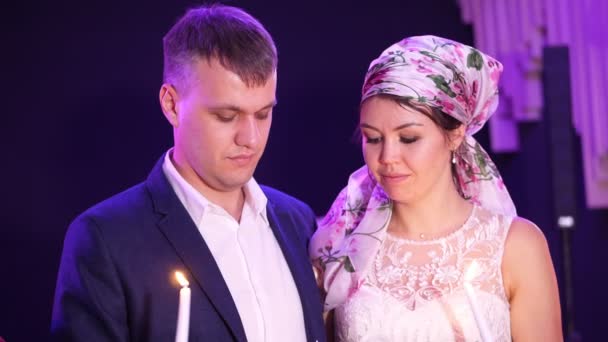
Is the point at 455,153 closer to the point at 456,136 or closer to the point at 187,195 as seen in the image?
the point at 456,136

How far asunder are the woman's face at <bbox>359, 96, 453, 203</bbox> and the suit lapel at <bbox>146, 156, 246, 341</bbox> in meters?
0.61

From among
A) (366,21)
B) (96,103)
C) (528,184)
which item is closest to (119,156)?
(96,103)

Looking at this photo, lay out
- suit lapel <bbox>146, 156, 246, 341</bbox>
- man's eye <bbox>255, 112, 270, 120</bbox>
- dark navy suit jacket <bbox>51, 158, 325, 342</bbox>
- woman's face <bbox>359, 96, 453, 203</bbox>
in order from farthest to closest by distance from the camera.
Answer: woman's face <bbox>359, 96, 453, 203</bbox> < man's eye <bbox>255, 112, 270, 120</bbox> < suit lapel <bbox>146, 156, 246, 341</bbox> < dark navy suit jacket <bbox>51, 158, 325, 342</bbox>

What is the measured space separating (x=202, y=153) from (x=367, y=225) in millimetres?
695

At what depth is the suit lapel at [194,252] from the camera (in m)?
2.30

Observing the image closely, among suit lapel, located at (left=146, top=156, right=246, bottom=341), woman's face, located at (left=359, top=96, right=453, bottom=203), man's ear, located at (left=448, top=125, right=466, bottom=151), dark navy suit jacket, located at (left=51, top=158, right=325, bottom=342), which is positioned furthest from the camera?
man's ear, located at (left=448, top=125, right=466, bottom=151)

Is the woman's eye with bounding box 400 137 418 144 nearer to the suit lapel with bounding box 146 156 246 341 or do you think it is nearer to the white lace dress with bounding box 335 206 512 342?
the white lace dress with bounding box 335 206 512 342

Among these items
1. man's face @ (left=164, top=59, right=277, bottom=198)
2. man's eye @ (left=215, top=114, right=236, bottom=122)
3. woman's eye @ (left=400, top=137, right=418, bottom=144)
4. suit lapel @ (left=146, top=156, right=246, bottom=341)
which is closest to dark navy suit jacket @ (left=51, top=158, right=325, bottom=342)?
suit lapel @ (left=146, top=156, right=246, bottom=341)

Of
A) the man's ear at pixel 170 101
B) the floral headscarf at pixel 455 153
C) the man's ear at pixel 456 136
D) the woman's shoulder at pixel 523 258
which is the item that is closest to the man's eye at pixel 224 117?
the man's ear at pixel 170 101

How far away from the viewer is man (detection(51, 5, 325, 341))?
2232 mm

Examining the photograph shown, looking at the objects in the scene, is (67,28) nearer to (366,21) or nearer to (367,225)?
(366,21)

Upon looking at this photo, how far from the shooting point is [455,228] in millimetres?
2787

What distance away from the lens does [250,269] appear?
2461mm

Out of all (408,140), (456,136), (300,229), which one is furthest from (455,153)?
(300,229)
